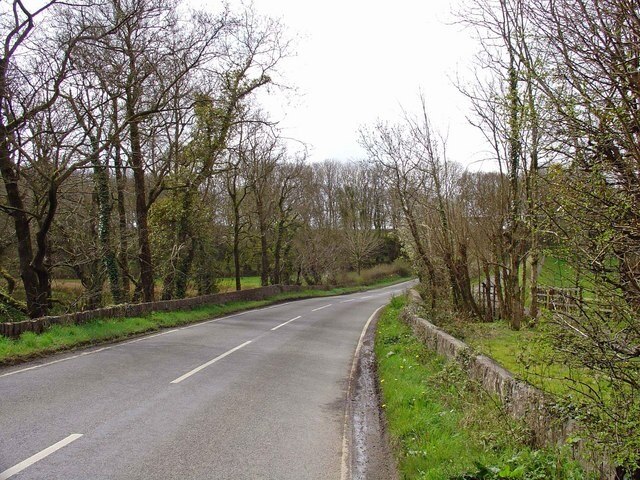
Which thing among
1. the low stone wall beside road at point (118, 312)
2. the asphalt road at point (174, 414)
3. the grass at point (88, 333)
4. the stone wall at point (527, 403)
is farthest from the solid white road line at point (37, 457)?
the low stone wall beside road at point (118, 312)

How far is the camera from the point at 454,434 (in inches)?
222

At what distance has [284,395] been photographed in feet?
27.1

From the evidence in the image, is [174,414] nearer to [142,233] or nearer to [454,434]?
[454,434]

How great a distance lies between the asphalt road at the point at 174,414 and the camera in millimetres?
5066

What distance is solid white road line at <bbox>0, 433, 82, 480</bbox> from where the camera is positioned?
4.59 meters

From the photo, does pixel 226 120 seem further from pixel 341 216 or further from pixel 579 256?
pixel 341 216

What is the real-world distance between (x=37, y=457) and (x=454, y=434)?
14.5ft

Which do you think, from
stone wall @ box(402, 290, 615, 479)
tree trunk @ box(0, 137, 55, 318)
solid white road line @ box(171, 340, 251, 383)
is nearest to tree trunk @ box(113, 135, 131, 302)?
tree trunk @ box(0, 137, 55, 318)

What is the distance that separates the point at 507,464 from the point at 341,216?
6475 cm

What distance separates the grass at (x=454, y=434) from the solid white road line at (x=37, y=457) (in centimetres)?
364

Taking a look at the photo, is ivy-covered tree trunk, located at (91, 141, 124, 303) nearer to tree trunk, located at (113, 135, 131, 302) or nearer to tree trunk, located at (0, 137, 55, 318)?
tree trunk, located at (113, 135, 131, 302)

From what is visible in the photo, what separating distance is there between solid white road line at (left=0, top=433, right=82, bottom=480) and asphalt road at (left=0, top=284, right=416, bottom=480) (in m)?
0.01

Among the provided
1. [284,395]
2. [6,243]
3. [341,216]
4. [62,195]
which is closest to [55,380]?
[284,395]

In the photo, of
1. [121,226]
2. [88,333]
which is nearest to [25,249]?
[88,333]
